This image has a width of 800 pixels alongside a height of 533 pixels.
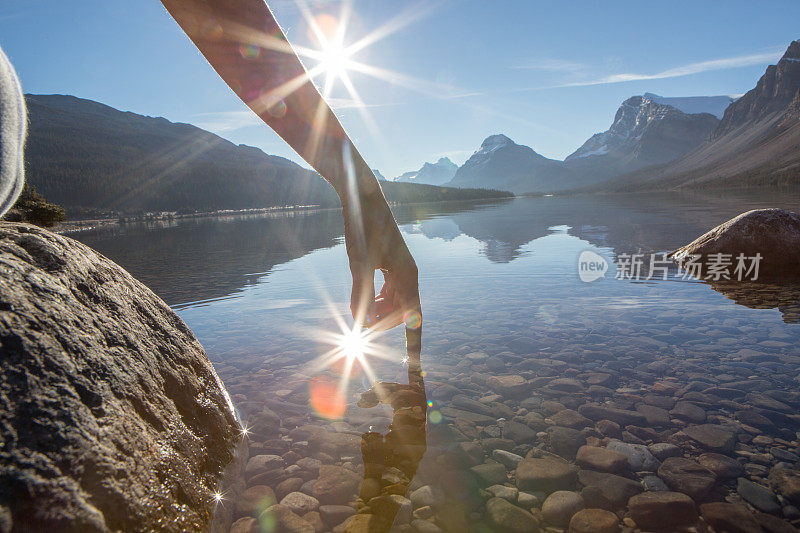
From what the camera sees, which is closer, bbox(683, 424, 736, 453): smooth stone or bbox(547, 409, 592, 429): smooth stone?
bbox(683, 424, 736, 453): smooth stone

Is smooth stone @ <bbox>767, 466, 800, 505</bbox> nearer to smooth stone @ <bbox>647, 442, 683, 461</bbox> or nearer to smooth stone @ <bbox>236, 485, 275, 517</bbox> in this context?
smooth stone @ <bbox>647, 442, 683, 461</bbox>

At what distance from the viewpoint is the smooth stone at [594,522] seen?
2.78 m

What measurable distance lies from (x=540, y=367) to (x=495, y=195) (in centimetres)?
18937

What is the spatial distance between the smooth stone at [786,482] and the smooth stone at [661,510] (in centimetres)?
64

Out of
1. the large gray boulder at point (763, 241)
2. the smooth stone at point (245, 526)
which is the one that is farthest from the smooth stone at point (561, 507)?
the large gray boulder at point (763, 241)

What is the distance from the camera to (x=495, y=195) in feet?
614

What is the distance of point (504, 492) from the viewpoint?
3.19 meters

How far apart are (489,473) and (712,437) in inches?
80.0

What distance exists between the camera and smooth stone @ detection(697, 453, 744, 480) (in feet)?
10.4

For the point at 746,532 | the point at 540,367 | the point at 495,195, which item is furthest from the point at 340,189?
the point at 495,195

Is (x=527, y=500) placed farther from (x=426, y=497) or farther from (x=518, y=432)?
(x=518, y=432)

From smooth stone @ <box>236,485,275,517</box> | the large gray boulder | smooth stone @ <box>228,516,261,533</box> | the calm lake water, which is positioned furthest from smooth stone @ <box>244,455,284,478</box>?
the large gray boulder

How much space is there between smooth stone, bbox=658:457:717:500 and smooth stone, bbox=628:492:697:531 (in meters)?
0.09

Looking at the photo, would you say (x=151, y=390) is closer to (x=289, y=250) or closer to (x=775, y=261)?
(x=775, y=261)
